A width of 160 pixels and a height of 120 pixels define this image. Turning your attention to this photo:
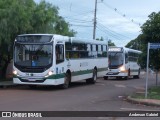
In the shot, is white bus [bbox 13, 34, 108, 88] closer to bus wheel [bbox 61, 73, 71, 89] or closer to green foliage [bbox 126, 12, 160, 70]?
bus wheel [bbox 61, 73, 71, 89]

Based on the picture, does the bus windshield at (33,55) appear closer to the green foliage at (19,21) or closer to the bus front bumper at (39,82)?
the bus front bumper at (39,82)

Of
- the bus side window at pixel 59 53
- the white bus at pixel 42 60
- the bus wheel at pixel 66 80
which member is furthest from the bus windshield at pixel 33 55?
the bus wheel at pixel 66 80

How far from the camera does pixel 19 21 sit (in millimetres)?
30000

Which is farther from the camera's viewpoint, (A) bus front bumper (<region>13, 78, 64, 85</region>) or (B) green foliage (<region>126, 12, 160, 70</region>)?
(A) bus front bumper (<region>13, 78, 64, 85</region>)

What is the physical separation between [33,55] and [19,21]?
424cm

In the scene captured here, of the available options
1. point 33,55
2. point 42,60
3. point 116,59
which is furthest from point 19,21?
point 116,59

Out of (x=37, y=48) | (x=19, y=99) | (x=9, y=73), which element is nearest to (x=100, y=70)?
(x=9, y=73)

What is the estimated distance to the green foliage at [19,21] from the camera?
29.5m

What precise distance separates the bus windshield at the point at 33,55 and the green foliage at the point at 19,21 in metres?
2.96

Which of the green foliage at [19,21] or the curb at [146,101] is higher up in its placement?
the green foliage at [19,21]

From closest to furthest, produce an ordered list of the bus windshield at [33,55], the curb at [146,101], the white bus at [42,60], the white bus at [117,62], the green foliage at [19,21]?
the curb at [146,101], the white bus at [42,60], the bus windshield at [33,55], the green foliage at [19,21], the white bus at [117,62]

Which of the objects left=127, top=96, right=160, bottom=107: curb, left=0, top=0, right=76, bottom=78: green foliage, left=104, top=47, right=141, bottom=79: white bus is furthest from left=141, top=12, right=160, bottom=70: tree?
left=104, top=47, right=141, bottom=79: white bus

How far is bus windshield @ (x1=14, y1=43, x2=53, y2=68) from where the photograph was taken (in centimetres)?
2644

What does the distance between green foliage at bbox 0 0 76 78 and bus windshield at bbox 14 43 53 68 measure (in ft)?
9.71
